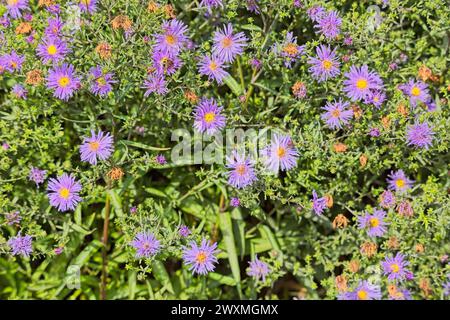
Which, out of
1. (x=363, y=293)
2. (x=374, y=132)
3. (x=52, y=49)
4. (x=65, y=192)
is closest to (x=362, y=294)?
(x=363, y=293)

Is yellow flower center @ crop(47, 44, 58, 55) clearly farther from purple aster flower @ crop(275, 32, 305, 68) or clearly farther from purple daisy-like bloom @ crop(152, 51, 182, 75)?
purple aster flower @ crop(275, 32, 305, 68)

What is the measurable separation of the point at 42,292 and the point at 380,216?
178 centimetres

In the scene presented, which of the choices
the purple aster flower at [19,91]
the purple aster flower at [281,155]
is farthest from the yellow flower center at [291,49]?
the purple aster flower at [19,91]

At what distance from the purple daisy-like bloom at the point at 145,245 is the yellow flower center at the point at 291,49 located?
100cm

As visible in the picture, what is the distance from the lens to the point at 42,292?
2797mm

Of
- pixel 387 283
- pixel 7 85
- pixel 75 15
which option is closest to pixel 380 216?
pixel 387 283

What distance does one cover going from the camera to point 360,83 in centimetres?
243

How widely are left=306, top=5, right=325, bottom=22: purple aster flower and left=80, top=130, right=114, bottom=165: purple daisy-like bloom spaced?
1060mm

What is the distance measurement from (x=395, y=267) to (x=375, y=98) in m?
0.82

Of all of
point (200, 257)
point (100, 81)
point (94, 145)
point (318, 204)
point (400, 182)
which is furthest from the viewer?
point (400, 182)

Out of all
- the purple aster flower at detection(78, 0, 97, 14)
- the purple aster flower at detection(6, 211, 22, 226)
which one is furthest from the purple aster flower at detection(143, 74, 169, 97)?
the purple aster flower at detection(6, 211, 22, 226)

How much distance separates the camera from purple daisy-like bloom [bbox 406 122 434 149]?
2396mm

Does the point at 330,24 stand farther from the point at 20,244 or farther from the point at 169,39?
the point at 20,244

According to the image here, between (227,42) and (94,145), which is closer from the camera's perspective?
(94,145)
